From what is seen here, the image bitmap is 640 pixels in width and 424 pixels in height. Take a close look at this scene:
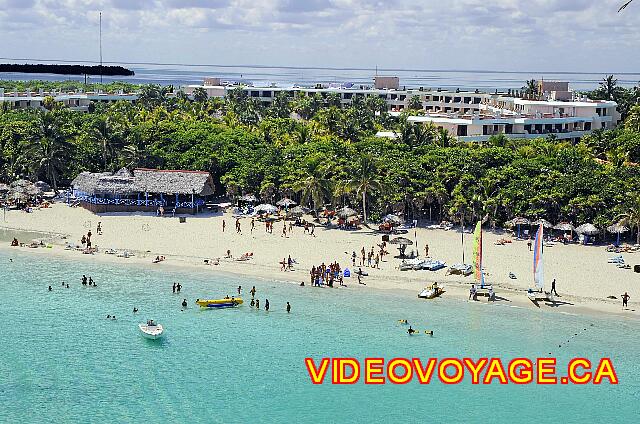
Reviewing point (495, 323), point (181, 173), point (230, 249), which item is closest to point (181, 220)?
point (181, 173)

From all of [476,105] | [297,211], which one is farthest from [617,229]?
[476,105]

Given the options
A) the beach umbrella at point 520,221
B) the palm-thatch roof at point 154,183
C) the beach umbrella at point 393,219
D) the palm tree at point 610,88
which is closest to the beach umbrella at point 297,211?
the beach umbrella at point 393,219

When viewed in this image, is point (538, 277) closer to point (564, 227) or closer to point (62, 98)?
point (564, 227)

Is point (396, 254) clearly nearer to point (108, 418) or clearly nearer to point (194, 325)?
point (194, 325)

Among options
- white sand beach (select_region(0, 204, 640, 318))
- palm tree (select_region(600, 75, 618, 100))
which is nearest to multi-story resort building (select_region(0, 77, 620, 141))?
palm tree (select_region(600, 75, 618, 100))

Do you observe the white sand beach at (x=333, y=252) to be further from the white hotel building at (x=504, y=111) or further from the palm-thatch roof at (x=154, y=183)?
the white hotel building at (x=504, y=111)

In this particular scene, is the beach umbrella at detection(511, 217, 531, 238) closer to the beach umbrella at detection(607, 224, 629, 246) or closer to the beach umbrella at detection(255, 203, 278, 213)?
the beach umbrella at detection(607, 224, 629, 246)
